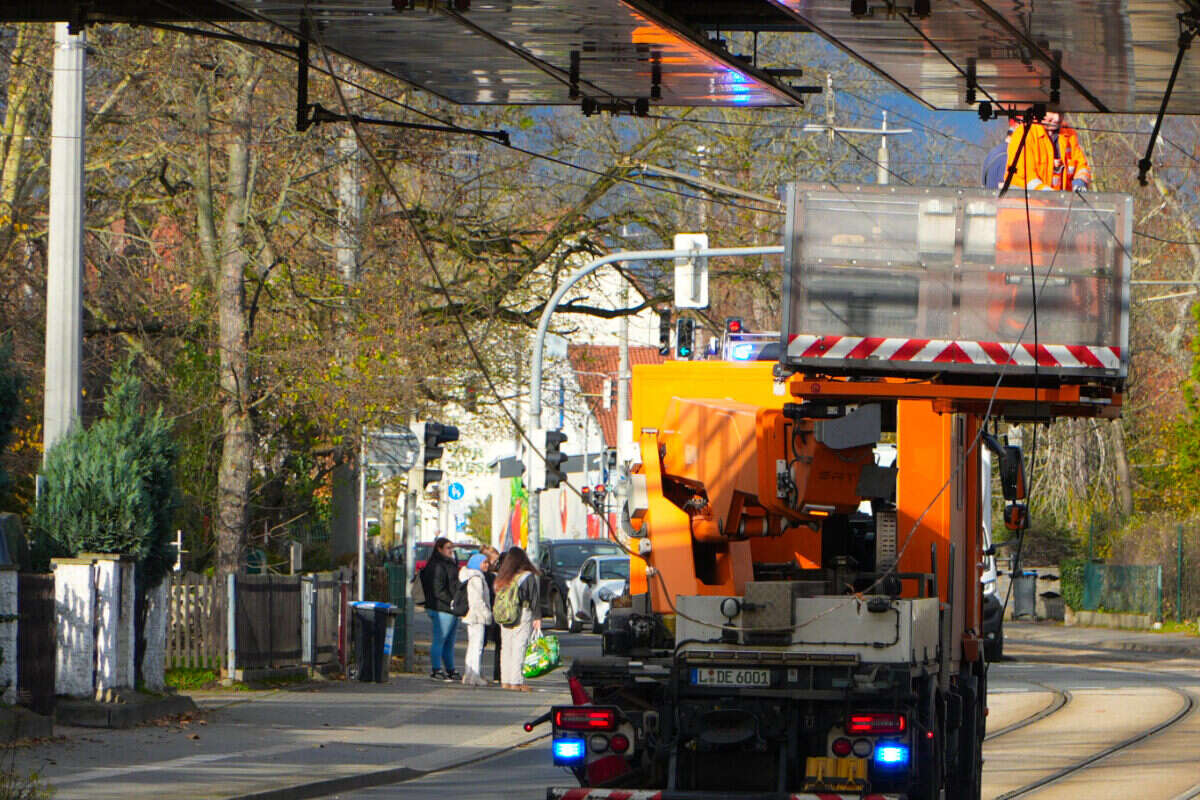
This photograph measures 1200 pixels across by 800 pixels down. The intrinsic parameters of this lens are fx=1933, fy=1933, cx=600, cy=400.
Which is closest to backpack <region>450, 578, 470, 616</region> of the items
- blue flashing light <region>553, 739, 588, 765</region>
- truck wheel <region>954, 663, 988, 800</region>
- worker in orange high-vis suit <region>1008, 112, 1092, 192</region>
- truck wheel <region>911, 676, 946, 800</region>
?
worker in orange high-vis suit <region>1008, 112, 1092, 192</region>

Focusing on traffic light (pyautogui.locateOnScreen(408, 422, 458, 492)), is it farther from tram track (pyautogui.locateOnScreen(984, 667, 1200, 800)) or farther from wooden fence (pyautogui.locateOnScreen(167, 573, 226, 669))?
tram track (pyautogui.locateOnScreen(984, 667, 1200, 800))

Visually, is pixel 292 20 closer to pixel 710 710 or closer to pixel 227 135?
pixel 710 710

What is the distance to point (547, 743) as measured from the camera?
16.9 metres

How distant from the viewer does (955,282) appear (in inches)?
426

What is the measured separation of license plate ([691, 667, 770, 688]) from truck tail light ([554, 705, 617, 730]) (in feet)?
1.60

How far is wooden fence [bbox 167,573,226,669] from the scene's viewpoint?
64.0 feet

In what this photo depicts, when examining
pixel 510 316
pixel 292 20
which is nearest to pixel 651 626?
pixel 292 20

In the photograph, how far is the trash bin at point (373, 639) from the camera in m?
21.6

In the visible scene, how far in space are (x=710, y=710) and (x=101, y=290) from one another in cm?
1672

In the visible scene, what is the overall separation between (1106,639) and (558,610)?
10188 millimetres

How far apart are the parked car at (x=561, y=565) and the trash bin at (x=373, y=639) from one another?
1406 centimetres

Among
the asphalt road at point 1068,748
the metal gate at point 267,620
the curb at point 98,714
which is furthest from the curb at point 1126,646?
the curb at point 98,714

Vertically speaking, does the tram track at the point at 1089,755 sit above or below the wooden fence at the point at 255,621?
below

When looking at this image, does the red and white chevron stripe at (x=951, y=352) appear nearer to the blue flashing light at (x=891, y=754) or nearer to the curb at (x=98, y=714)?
the blue flashing light at (x=891, y=754)
